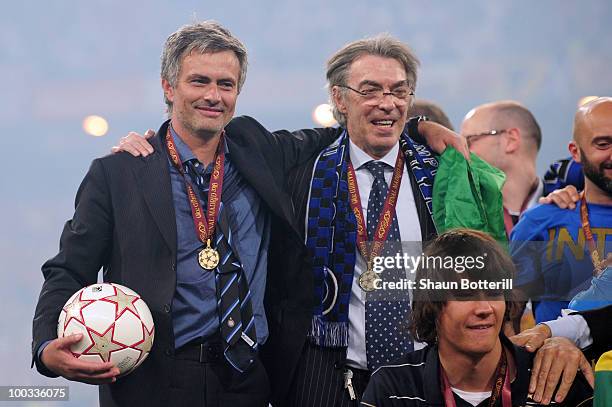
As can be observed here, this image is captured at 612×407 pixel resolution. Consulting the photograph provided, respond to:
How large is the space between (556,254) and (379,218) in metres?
0.68

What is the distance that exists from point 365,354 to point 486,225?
25.2 inches

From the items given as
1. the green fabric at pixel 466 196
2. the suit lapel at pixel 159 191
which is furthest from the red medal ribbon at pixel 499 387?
the suit lapel at pixel 159 191

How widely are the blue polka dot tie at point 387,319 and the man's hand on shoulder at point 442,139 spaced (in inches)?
15.7

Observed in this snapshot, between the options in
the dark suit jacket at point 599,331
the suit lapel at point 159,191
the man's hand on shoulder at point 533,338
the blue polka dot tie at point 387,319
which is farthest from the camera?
the blue polka dot tie at point 387,319

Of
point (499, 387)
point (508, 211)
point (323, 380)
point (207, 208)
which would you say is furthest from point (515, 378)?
point (508, 211)

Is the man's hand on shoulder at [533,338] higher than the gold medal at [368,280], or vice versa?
the gold medal at [368,280]

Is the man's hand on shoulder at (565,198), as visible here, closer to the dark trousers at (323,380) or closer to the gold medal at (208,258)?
the dark trousers at (323,380)

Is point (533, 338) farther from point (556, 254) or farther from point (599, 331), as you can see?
point (556, 254)

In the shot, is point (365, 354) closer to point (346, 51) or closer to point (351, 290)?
point (351, 290)

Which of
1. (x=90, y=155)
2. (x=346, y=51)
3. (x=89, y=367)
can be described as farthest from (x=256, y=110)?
(x=89, y=367)

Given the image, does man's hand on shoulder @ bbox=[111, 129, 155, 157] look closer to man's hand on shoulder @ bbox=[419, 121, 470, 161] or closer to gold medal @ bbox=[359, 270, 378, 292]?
gold medal @ bbox=[359, 270, 378, 292]

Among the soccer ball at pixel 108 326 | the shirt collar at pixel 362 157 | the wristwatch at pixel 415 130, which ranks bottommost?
the soccer ball at pixel 108 326

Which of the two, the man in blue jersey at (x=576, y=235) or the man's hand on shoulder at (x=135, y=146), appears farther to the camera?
the man in blue jersey at (x=576, y=235)

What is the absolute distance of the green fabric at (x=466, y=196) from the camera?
3.60m
